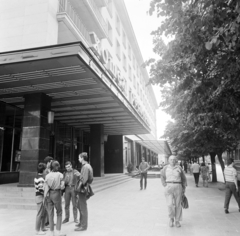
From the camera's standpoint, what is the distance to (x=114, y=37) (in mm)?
27281

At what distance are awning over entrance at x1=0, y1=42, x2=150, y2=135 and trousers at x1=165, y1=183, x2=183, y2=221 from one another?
5.07 meters

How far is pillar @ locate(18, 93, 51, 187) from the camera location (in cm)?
1089

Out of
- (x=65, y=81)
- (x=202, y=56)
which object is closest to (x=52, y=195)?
(x=202, y=56)

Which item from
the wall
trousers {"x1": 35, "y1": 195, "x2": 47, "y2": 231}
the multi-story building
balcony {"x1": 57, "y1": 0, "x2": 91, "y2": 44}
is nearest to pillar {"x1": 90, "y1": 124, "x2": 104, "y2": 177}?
the multi-story building

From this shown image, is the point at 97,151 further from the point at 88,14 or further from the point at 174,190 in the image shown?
the point at 174,190

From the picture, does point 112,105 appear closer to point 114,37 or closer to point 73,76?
point 73,76

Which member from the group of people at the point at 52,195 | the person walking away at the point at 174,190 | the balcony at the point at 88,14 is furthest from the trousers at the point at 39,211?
the balcony at the point at 88,14

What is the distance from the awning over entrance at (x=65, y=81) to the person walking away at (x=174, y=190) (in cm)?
469

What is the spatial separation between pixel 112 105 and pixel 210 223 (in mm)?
9303

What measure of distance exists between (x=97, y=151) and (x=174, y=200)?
1402 centimetres

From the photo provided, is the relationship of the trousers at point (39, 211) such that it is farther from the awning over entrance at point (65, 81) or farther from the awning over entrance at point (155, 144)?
the awning over entrance at point (155, 144)

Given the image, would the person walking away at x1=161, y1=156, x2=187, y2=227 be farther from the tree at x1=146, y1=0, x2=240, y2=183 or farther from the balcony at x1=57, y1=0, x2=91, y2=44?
the balcony at x1=57, y1=0, x2=91, y2=44

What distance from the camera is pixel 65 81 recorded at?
1037 centimetres

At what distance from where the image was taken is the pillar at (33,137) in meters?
10.9
